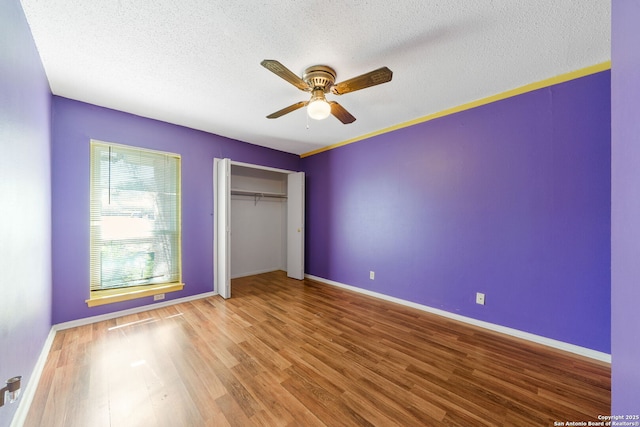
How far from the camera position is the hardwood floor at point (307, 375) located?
4.46 ft

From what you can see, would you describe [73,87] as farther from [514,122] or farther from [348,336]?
[514,122]

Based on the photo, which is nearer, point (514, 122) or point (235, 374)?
point (235, 374)

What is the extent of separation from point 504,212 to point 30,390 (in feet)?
13.8

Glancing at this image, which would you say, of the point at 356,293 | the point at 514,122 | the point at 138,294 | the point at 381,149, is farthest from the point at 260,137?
the point at 514,122

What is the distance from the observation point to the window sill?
2.55 m

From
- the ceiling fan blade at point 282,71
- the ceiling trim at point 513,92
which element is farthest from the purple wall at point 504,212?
the ceiling fan blade at point 282,71

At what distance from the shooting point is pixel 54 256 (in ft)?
7.66

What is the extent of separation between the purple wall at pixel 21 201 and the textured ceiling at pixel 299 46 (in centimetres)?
31

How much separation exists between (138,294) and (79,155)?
177cm

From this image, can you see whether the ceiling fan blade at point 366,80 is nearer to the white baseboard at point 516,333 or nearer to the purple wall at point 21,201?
the purple wall at point 21,201

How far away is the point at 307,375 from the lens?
1.69 metres

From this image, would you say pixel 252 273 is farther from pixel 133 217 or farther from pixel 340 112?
pixel 340 112
